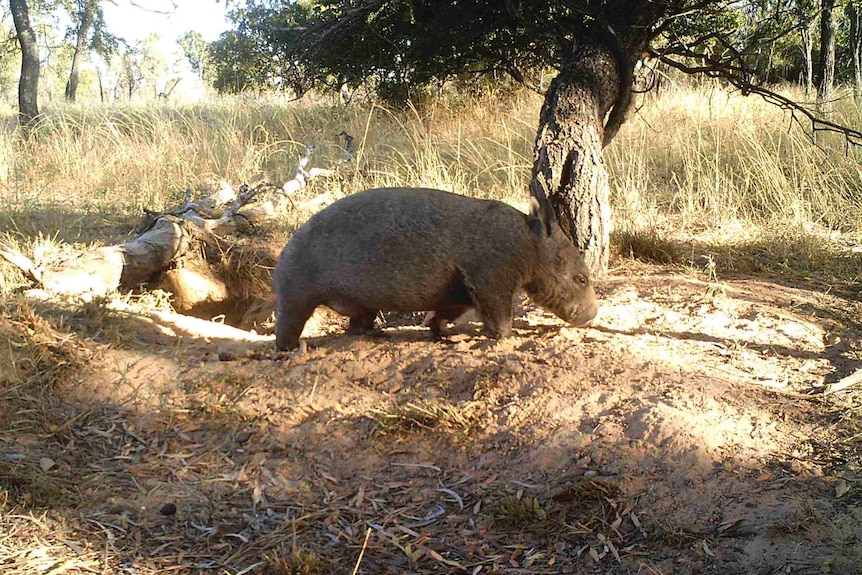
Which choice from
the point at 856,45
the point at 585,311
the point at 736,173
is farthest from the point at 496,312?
the point at 856,45

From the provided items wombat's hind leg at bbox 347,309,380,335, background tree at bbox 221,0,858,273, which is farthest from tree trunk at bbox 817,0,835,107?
wombat's hind leg at bbox 347,309,380,335

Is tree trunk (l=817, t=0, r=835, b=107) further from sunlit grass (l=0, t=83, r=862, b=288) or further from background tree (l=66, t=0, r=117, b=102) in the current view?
background tree (l=66, t=0, r=117, b=102)

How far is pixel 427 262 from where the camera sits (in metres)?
4.25

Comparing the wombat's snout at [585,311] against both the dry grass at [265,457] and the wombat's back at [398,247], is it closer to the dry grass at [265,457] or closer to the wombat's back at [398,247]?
the wombat's back at [398,247]

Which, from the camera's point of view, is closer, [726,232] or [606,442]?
[606,442]

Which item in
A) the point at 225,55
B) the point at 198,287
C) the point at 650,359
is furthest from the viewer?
the point at 225,55

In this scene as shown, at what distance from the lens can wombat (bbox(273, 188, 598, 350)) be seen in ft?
14.0

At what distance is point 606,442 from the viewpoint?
3.20 meters

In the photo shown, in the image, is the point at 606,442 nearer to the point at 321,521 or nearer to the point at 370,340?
the point at 321,521

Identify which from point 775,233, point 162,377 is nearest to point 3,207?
point 162,377

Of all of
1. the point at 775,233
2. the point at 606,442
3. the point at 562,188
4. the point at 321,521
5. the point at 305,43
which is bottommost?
the point at 321,521

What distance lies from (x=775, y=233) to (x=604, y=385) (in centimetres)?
390

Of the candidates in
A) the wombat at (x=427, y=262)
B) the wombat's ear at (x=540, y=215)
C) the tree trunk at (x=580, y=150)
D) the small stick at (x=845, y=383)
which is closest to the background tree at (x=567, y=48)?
the tree trunk at (x=580, y=150)

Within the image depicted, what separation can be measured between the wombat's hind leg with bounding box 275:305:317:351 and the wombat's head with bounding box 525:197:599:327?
1.41 metres
